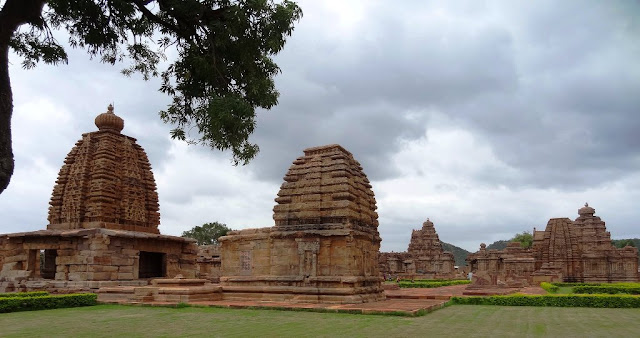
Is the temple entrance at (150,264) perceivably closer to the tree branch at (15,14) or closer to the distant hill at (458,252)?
the tree branch at (15,14)

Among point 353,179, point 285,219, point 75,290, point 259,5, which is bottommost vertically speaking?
point 75,290

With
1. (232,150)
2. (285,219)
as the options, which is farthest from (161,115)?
(285,219)

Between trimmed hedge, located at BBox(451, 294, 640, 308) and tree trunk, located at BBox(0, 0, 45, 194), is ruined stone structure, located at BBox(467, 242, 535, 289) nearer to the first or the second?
trimmed hedge, located at BBox(451, 294, 640, 308)

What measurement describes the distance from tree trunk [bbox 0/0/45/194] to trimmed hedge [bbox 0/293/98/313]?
1017 centimetres

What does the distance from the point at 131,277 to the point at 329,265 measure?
10.7m

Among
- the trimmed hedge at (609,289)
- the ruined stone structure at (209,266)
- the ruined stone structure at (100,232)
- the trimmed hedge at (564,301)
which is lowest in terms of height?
the trimmed hedge at (609,289)

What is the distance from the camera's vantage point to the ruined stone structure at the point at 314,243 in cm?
1608

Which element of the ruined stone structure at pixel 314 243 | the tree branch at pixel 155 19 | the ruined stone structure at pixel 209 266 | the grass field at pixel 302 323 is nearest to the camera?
the tree branch at pixel 155 19

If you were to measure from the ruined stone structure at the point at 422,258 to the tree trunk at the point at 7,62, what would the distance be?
43.2 m

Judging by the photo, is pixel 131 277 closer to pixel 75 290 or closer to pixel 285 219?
pixel 75 290

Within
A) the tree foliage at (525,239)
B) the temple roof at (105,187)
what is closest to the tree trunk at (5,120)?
the temple roof at (105,187)

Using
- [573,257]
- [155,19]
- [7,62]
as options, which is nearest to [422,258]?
[573,257]

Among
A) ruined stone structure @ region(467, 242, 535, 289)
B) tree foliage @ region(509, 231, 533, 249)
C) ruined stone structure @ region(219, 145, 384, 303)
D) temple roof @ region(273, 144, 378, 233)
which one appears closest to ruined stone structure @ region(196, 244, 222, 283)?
ruined stone structure @ region(219, 145, 384, 303)

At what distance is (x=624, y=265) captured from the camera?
3506 cm
